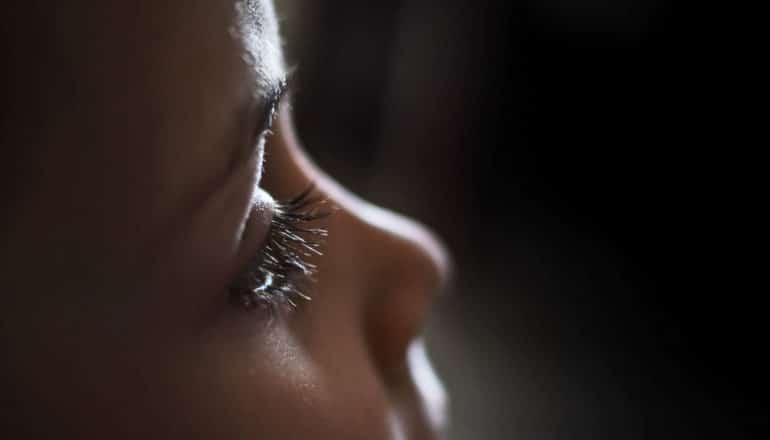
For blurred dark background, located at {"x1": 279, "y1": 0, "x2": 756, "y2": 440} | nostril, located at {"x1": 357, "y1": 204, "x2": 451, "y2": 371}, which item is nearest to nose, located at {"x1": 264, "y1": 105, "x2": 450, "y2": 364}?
nostril, located at {"x1": 357, "y1": 204, "x2": 451, "y2": 371}

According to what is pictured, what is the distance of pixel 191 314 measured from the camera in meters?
0.27

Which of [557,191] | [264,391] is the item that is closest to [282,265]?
[264,391]

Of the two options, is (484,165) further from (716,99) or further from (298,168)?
(298,168)

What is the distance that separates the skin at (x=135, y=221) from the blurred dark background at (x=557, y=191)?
0.71m

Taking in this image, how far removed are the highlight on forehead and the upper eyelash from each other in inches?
2.6

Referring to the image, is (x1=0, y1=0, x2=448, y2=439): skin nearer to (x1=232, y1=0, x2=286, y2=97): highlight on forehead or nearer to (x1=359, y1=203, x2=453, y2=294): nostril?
(x1=232, y1=0, x2=286, y2=97): highlight on forehead

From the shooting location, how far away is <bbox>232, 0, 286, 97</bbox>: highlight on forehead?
26 cm

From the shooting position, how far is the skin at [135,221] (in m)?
0.22

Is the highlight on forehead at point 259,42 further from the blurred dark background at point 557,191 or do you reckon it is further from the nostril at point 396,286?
the blurred dark background at point 557,191

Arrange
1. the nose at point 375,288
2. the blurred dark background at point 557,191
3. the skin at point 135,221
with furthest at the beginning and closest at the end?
the blurred dark background at point 557,191
the nose at point 375,288
the skin at point 135,221

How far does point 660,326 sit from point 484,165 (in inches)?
14.7

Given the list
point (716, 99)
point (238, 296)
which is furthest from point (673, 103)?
point (238, 296)

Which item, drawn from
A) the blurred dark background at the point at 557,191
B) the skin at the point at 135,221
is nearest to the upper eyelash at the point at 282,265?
the skin at the point at 135,221

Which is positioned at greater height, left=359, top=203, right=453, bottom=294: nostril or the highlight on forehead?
left=359, top=203, right=453, bottom=294: nostril
